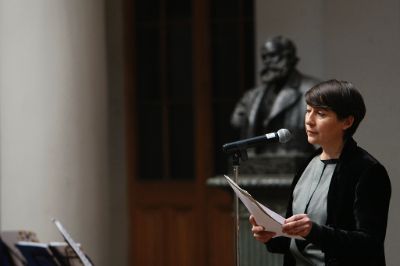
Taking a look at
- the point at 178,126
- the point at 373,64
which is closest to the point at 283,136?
the point at 373,64

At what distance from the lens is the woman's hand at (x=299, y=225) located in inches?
108

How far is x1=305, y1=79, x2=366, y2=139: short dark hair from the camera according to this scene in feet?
9.48

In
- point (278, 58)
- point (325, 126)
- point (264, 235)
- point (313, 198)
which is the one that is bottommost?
point (264, 235)

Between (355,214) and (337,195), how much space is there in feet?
0.27

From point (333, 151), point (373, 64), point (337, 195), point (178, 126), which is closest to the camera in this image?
point (337, 195)

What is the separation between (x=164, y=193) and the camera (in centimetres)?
735

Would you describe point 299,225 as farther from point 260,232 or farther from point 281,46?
point 281,46

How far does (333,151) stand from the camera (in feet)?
9.73

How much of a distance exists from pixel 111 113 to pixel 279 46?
206 cm

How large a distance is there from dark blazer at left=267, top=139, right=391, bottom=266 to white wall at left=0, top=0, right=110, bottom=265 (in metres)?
2.92

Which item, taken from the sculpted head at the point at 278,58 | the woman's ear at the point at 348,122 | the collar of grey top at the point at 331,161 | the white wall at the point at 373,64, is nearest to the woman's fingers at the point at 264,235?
the collar of grey top at the point at 331,161

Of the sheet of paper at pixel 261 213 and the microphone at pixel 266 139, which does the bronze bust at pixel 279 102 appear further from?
the sheet of paper at pixel 261 213

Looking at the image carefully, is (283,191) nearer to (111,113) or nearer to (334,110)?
(111,113)

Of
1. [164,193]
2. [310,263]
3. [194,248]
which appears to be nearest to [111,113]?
[164,193]
